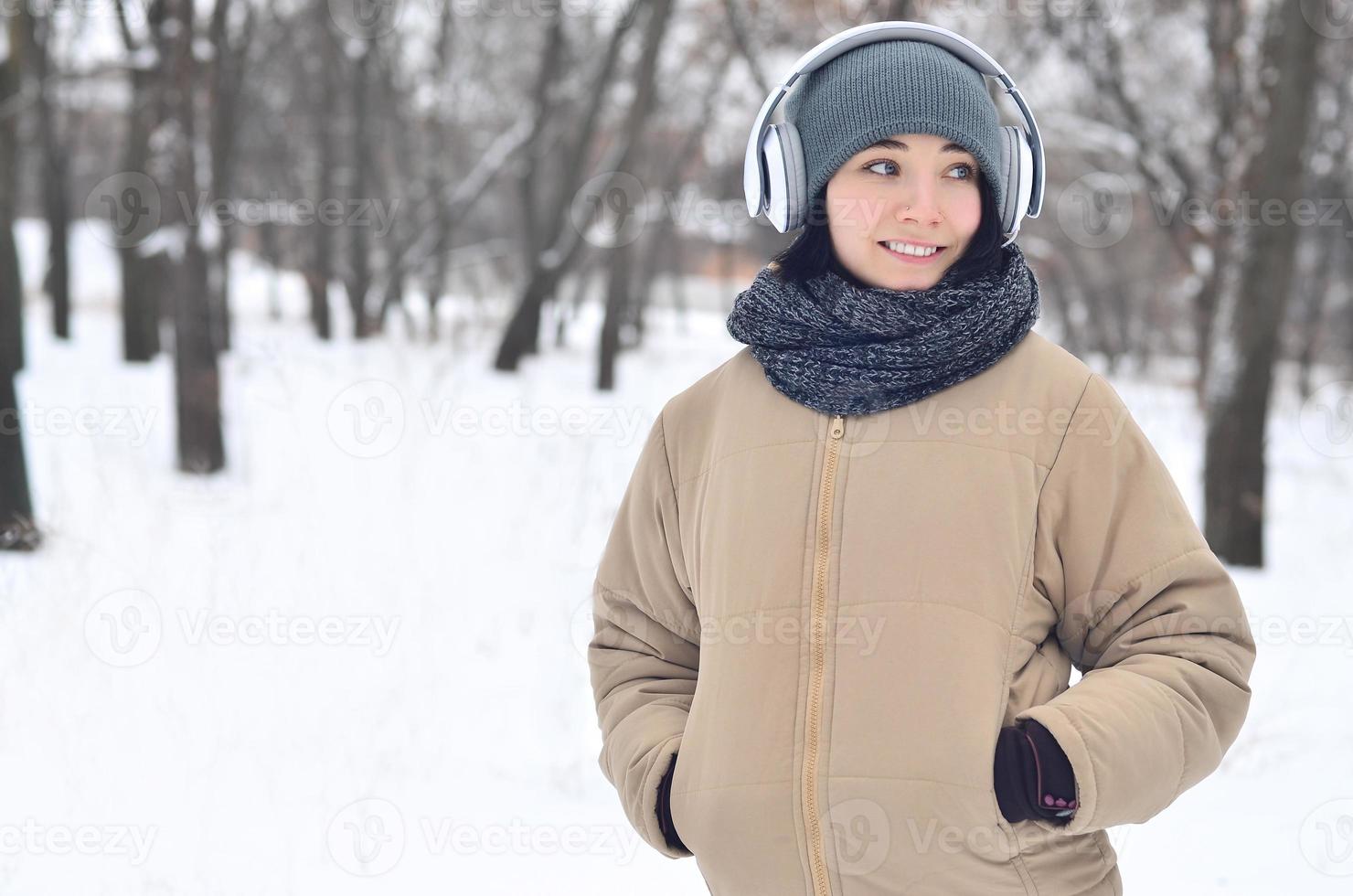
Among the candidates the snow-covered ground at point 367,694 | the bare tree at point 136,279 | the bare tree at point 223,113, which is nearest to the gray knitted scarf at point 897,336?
the snow-covered ground at point 367,694

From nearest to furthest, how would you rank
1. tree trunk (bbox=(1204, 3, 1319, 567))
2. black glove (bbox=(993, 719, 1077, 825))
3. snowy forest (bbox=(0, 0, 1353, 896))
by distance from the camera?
black glove (bbox=(993, 719, 1077, 825)) → snowy forest (bbox=(0, 0, 1353, 896)) → tree trunk (bbox=(1204, 3, 1319, 567))

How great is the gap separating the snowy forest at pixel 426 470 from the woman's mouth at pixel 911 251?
5.91 ft

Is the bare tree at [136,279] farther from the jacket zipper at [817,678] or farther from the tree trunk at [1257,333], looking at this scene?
the jacket zipper at [817,678]

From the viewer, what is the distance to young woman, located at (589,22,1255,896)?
150 cm

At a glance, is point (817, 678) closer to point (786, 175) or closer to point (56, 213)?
point (786, 175)

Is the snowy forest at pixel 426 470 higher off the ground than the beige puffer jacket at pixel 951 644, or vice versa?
the beige puffer jacket at pixel 951 644

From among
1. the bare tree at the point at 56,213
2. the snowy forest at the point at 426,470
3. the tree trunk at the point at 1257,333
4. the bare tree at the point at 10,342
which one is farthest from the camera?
the bare tree at the point at 56,213

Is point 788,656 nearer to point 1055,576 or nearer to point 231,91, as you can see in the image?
point 1055,576

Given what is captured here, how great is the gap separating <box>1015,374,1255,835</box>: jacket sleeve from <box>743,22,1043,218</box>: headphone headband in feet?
1.39

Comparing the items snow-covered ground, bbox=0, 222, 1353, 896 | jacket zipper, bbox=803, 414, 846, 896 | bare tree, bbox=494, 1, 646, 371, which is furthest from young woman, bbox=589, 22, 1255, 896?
bare tree, bbox=494, 1, 646, 371

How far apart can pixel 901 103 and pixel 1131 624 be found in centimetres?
76

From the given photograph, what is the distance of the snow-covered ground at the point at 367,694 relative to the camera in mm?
3457

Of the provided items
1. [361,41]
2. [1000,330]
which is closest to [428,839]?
[1000,330]

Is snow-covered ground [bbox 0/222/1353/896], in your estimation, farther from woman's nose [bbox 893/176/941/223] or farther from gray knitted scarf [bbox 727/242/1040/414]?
woman's nose [bbox 893/176/941/223]
